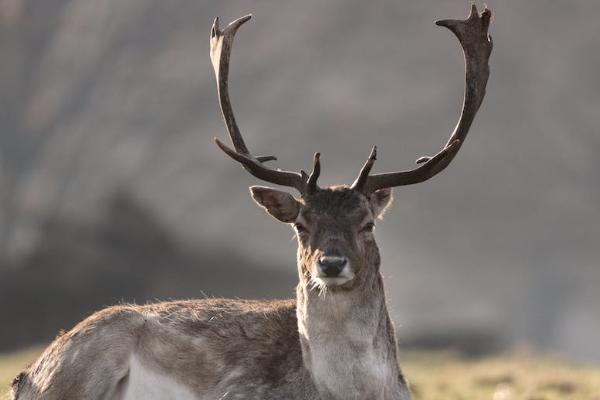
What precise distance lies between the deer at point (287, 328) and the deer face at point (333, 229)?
0.04ft

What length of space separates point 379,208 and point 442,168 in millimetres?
648

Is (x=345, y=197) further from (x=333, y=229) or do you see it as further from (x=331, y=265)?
(x=331, y=265)

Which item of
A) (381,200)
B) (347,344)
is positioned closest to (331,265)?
(347,344)

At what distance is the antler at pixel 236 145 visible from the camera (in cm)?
906

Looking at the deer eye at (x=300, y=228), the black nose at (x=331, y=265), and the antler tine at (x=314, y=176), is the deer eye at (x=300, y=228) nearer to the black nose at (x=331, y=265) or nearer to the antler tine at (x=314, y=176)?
the antler tine at (x=314, y=176)

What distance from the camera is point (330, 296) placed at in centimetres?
858

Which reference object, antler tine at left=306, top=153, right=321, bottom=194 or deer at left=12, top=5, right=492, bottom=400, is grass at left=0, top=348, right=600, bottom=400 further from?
antler tine at left=306, top=153, right=321, bottom=194

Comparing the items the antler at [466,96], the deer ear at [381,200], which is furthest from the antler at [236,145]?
the deer ear at [381,200]

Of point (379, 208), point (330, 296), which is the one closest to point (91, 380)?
point (330, 296)

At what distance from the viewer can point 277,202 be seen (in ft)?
29.9

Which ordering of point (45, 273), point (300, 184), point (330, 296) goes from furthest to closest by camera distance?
point (45, 273), point (300, 184), point (330, 296)

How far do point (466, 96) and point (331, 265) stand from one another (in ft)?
7.80

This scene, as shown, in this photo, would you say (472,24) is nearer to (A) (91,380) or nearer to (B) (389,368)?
(B) (389,368)

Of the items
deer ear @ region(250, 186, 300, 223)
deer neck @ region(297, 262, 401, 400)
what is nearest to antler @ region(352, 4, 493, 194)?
deer ear @ region(250, 186, 300, 223)
